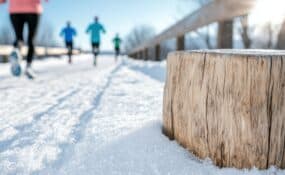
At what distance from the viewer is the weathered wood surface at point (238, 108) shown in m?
1.36

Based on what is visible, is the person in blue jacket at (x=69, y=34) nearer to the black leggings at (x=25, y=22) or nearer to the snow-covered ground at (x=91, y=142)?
the black leggings at (x=25, y=22)

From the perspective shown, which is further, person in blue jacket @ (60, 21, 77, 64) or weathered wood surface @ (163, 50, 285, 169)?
person in blue jacket @ (60, 21, 77, 64)

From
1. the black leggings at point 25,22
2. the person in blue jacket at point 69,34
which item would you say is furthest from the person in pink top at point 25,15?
the person in blue jacket at point 69,34

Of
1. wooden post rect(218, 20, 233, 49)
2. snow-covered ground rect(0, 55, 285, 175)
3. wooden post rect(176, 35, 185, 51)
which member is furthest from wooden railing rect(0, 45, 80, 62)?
snow-covered ground rect(0, 55, 285, 175)

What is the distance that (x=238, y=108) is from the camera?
1.41 metres

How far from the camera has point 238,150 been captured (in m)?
1.43

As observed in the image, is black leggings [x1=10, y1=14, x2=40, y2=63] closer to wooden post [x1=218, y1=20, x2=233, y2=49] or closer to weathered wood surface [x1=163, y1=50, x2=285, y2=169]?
wooden post [x1=218, y1=20, x2=233, y2=49]

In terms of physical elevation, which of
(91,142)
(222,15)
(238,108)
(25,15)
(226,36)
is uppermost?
(25,15)

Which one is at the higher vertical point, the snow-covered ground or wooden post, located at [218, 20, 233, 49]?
wooden post, located at [218, 20, 233, 49]

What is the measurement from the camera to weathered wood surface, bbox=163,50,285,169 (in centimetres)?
136

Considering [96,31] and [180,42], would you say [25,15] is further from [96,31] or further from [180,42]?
[96,31]

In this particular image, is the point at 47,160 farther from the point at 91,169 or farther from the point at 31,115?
the point at 31,115

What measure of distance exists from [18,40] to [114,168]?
4707mm

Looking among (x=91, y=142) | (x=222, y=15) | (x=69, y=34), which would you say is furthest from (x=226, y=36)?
(x=69, y=34)
